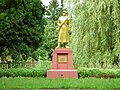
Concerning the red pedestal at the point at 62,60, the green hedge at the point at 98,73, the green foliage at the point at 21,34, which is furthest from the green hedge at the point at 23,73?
the green foliage at the point at 21,34

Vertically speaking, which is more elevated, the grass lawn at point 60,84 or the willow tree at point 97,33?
the willow tree at point 97,33

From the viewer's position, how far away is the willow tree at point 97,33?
984 inches

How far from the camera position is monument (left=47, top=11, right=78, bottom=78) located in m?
21.4

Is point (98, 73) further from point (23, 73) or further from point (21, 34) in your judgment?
point (21, 34)

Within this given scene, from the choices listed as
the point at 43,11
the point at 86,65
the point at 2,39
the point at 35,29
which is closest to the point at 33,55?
the point at 35,29

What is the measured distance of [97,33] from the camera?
25.7 m

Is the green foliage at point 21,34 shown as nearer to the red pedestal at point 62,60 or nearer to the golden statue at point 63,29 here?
the golden statue at point 63,29

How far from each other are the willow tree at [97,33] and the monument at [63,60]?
2988mm

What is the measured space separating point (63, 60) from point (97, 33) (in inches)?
176

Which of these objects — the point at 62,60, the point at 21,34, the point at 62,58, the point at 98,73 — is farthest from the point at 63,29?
the point at 21,34

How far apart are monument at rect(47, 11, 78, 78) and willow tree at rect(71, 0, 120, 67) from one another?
299cm

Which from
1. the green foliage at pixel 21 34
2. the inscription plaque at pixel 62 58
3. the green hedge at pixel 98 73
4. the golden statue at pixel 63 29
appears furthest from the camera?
the green foliage at pixel 21 34

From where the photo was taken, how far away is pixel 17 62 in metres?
39.6

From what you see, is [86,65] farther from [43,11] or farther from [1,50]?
[1,50]
